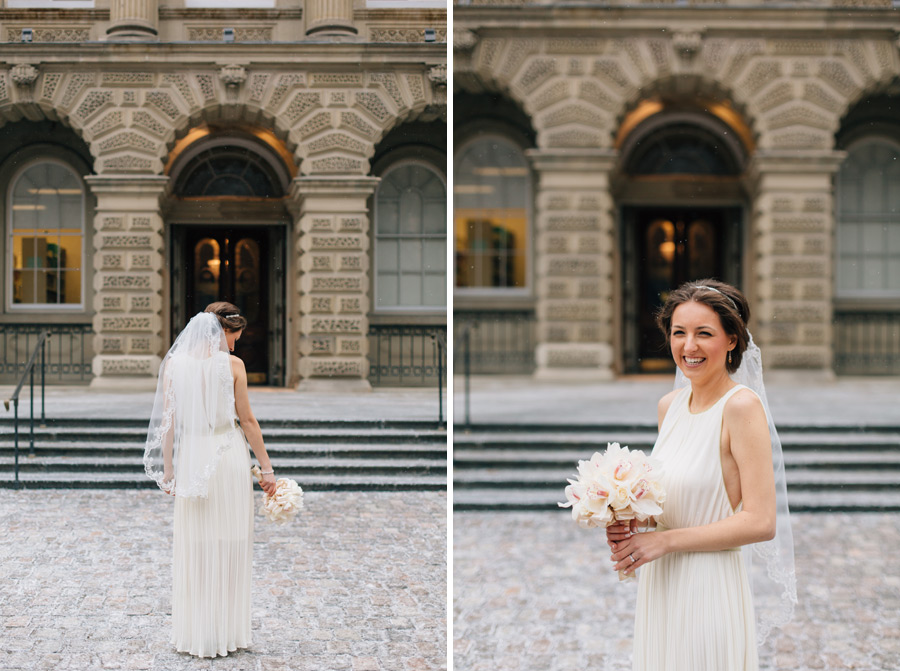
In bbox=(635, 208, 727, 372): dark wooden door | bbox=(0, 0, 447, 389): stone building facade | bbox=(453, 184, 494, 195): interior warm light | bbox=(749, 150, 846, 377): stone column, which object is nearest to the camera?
bbox=(0, 0, 447, 389): stone building facade

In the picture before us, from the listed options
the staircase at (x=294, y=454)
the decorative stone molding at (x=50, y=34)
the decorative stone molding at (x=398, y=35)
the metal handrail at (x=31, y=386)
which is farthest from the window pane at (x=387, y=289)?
the decorative stone molding at (x=50, y=34)

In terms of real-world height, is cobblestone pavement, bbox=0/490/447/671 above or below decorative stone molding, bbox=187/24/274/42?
below

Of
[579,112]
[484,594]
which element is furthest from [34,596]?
[579,112]

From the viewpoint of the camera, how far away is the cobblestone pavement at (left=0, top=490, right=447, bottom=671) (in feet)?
10.2

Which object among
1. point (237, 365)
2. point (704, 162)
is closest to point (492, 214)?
point (704, 162)

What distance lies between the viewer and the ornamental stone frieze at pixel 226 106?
3.34 metres

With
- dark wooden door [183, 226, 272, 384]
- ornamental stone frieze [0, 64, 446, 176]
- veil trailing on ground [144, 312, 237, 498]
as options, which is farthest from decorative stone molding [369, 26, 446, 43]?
veil trailing on ground [144, 312, 237, 498]

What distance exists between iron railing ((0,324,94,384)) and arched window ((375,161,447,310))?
1113mm

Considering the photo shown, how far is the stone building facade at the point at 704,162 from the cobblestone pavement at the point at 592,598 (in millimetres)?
1030

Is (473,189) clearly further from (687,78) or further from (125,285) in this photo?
(125,285)

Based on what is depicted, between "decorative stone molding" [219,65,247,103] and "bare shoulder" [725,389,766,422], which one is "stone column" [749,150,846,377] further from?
"bare shoulder" [725,389,766,422]

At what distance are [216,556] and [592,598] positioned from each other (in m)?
2.11

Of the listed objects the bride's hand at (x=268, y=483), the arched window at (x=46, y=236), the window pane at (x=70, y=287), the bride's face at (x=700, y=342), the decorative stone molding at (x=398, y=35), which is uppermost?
the decorative stone molding at (x=398, y=35)

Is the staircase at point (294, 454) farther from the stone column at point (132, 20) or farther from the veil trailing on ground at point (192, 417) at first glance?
the stone column at point (132, 20)
